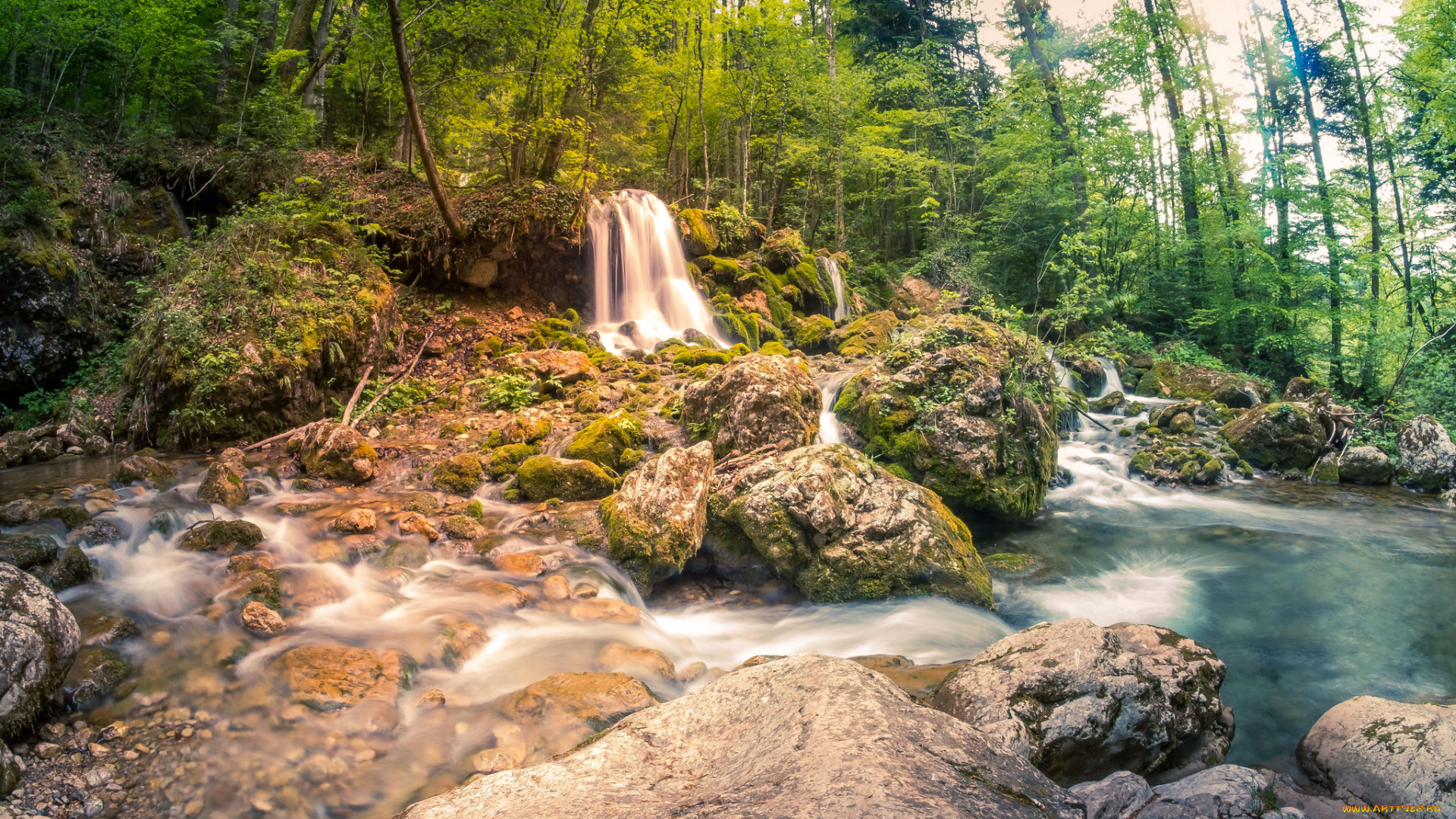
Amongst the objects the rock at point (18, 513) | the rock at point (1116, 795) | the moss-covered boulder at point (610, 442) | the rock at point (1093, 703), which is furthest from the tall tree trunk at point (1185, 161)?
the rock at point (18, 513)

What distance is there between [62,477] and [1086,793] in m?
10.0

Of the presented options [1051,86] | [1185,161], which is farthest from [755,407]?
[1185,161]

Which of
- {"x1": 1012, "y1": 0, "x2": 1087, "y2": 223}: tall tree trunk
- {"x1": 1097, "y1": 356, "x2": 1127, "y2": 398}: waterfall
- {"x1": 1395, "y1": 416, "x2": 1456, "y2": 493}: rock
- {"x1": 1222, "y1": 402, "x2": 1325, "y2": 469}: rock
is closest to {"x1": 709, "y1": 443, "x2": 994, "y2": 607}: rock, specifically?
{"x1": 1222, "y1": 402, "x2": 1325, "y2": 469}: rock

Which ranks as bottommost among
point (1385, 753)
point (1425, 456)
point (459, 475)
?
point (459, 475)

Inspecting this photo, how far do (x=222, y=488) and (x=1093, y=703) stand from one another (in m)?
7.98

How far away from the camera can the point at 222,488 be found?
6.37 metres

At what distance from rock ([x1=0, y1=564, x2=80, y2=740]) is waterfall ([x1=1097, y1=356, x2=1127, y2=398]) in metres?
18.0

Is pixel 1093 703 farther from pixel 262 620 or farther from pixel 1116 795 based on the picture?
pixel 262 620

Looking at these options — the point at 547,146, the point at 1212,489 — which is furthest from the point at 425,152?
the point at 1212,489

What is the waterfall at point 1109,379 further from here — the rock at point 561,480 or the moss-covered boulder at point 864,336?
the rock at point 561,480

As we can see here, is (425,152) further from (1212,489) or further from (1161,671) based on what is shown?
(1212,489)

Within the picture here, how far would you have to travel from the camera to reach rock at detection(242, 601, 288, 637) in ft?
14.1

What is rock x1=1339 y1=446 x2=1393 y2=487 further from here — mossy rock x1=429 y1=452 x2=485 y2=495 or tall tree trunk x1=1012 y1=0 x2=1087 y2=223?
mossy rock x1=429 y1=452 x2=485 y2=495

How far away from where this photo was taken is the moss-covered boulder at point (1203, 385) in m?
15.1
